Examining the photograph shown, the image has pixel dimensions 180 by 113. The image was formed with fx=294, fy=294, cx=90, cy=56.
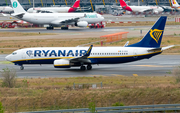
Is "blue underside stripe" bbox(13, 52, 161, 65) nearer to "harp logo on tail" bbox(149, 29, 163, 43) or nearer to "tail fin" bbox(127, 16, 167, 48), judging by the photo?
"tail fin" bbox(127, 16, 167, 48)

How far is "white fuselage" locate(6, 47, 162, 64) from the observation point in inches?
1620

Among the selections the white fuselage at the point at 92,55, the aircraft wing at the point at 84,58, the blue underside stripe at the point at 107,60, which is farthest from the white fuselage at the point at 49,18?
the aircraft wing at the point at 84,58

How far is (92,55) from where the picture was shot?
41.7m

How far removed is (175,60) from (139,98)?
79.3ft

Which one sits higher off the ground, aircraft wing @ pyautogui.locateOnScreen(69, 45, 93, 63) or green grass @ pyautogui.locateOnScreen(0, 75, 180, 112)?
aircraft wing @ pyautogui.locateOnScreen(69, 45, 93, 63)

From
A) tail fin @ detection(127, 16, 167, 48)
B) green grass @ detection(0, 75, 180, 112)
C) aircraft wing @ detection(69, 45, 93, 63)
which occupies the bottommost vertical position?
green grass @ detection(0, 75, 180, 112)

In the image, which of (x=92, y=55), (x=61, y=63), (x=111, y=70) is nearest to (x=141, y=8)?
(x=111, y=70)

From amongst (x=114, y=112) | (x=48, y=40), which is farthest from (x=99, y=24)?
(x=114, y=112)

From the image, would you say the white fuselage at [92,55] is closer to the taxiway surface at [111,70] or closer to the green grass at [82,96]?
the taxiway surface at [111,70]

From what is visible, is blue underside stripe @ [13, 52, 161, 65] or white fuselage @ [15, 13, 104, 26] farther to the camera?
white fuselage @ [15, 13, 104, 26]

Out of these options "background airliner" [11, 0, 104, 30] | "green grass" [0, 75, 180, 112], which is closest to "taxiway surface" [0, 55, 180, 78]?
"green grass" [0, 75, 180, 112]

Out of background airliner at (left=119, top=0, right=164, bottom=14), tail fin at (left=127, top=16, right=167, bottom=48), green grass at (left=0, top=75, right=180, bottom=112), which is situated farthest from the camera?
background airliner at (left=119, top=0, right=164, bottom=14)

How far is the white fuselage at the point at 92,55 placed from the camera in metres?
41.2

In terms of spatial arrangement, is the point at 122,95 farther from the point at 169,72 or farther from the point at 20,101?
the point at 169,72
